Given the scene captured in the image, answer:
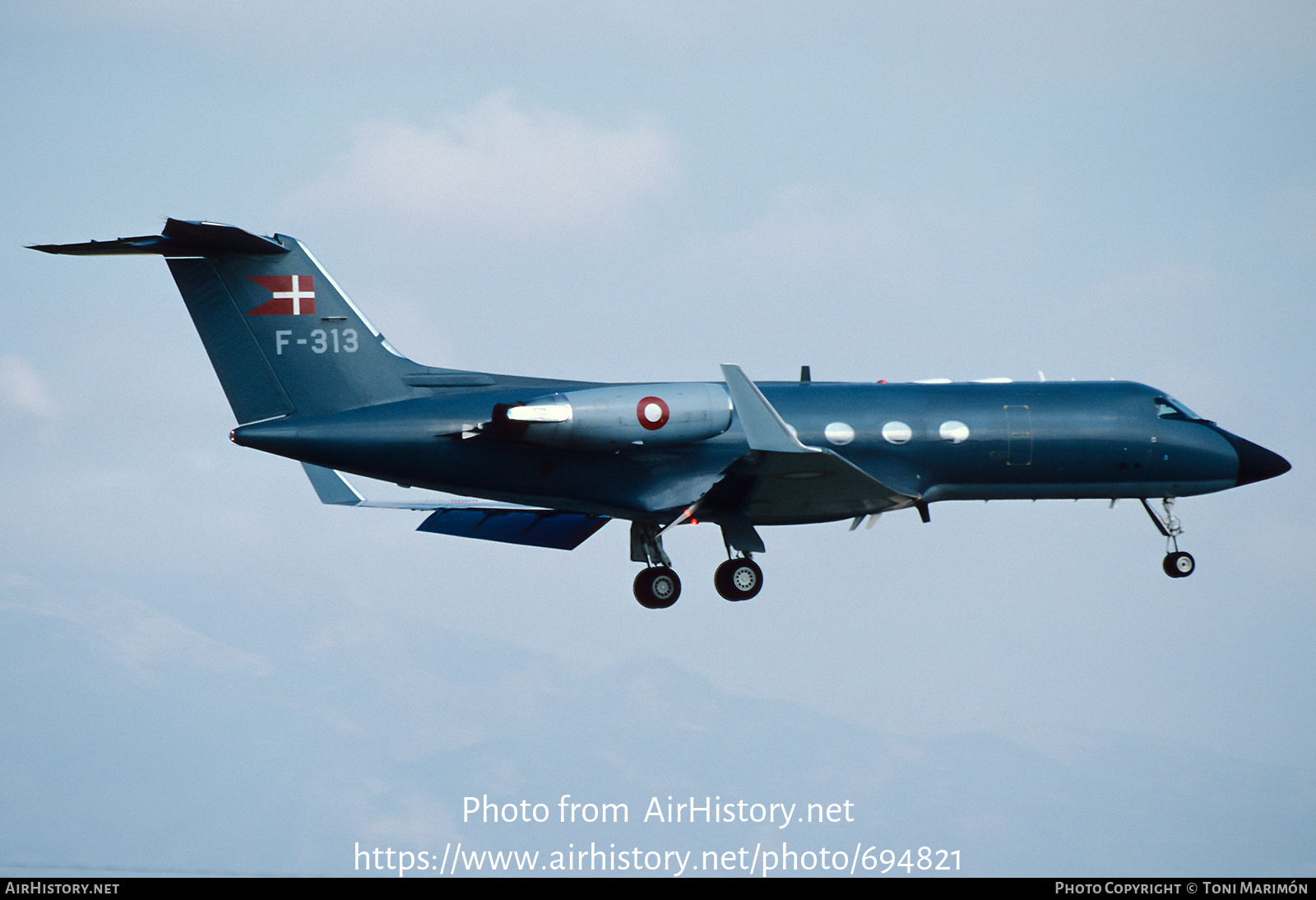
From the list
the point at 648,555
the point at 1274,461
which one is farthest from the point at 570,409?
the point at 1274,461

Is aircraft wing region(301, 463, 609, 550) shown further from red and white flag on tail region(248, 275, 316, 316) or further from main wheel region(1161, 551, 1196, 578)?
main wheel region(1161, 551, 1196, 578)

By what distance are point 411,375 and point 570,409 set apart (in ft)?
9.77

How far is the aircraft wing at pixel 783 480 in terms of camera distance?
21203 millimetres

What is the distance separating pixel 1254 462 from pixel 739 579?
9809 mm

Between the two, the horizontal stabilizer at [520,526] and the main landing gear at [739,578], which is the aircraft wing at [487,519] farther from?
the main landing gear at [739,578]

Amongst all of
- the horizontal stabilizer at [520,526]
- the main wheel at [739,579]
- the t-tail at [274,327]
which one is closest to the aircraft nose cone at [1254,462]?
the main wheel at [739,579]

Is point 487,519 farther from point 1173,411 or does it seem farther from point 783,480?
point 1173,411

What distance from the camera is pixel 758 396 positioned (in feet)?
Result: 68.9

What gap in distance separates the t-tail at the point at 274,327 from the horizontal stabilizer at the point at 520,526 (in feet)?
13.5

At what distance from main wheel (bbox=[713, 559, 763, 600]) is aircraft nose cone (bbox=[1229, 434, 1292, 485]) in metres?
9.10

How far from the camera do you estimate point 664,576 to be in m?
24.6

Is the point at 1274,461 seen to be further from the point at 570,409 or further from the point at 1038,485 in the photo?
the point at 570,409

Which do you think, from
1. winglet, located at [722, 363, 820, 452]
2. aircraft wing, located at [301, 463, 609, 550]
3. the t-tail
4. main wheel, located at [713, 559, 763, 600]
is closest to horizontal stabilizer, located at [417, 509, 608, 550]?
aircraft wing, located at [301, 463, 609, 550]

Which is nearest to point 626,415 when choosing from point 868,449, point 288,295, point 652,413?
point 652,413
